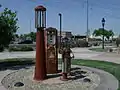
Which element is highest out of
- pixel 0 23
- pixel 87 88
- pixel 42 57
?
pixel 0 23

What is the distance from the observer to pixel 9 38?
18.0 meters

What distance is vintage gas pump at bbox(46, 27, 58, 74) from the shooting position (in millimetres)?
14320

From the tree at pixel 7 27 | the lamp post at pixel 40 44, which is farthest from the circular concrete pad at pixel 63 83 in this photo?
the tree at pixel 7 27

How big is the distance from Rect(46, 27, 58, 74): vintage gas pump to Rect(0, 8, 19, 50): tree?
13.5 ft

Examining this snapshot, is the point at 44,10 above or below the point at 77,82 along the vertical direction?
above

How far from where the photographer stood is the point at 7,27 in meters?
17.5

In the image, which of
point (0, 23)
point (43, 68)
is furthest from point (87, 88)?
point (0, 23)

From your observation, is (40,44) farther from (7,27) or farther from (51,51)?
(7,27)

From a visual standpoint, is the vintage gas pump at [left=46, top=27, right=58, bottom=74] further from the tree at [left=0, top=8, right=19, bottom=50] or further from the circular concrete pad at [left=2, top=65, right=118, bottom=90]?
the tree at [left=0, top=8, right=19, bottom=50]

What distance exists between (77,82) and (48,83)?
4.09ft

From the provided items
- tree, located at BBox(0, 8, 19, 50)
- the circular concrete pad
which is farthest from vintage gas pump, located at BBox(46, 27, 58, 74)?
tree, located at BBox(0, 8, 19, 50)

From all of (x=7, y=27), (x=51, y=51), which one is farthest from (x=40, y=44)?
(x=7, y=27)

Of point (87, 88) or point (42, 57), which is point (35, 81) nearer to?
point (42, 57)

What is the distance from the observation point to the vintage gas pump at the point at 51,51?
1432 centimetres
